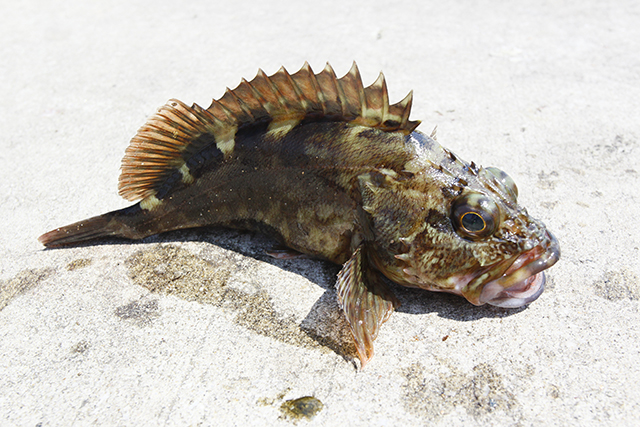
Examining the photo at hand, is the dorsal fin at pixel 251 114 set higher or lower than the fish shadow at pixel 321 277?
higher

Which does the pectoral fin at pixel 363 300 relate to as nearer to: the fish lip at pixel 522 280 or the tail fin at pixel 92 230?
the fish lip at pixel 522 280

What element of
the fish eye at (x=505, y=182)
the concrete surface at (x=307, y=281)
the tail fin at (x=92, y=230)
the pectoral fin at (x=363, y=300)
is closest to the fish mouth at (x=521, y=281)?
the concrete surface at (x=307, y=281)

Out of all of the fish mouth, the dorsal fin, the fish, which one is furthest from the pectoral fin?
the dorsal fin

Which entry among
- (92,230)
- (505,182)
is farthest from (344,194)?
(92,230)

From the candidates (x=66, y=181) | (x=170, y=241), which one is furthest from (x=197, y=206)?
(x=66, y=181)

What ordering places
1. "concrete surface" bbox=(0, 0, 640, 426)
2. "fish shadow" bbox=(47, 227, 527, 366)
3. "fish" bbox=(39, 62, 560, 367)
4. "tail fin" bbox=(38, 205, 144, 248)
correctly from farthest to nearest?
1. "tail fin" bbox=(38, 205, 144, 248)
2. "fish shadow" bbox=(47, 227, 527, 366)
3. "fish" bbox=(39, 62, 560, 367)
4. "concrete surface" bbox=(0, 0, 640, 426)

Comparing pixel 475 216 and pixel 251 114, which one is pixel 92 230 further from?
pixel 475 216

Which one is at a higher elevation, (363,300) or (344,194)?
(344,194)

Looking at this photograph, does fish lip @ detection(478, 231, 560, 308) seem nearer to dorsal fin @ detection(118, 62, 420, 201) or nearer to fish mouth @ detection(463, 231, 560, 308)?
fish mouth @ detection(463, 231, 560, 308)
